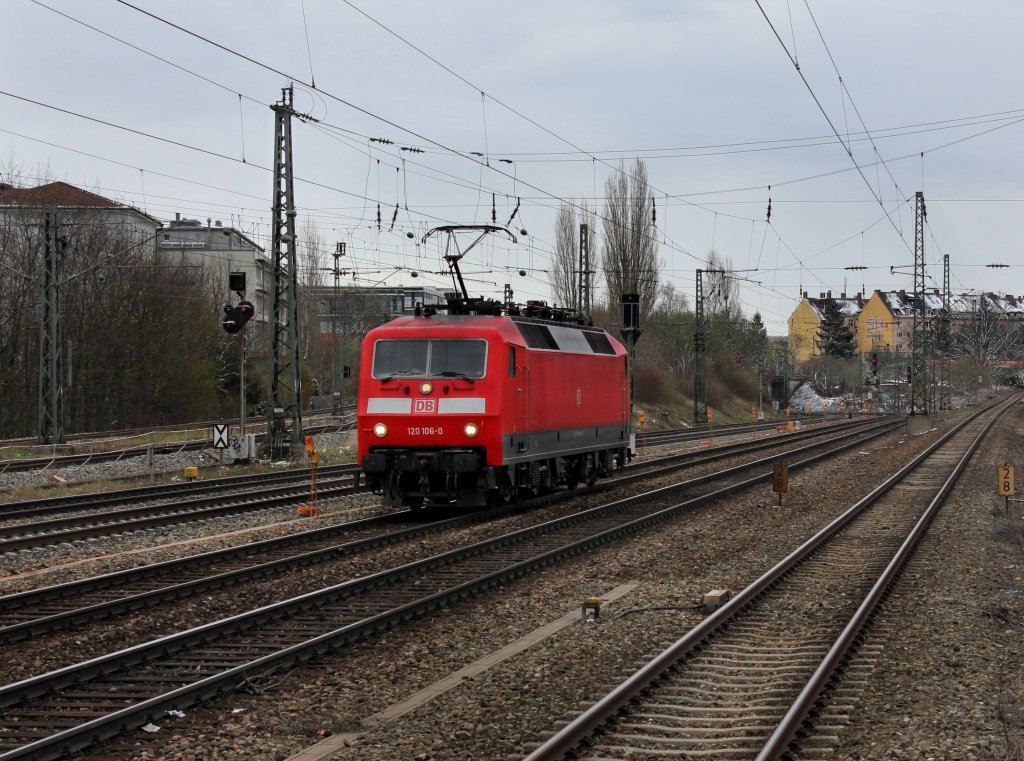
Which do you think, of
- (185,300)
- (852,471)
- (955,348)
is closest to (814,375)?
(955,348)

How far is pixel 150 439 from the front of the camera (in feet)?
122

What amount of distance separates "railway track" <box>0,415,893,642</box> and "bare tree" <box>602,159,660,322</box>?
4280 centimetres

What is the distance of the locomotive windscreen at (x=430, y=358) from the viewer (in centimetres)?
1788

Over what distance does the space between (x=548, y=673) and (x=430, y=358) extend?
9958 millimetres

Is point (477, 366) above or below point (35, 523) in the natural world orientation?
above

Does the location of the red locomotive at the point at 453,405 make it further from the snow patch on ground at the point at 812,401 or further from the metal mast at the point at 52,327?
the snow patch on ground at the point at 812,401

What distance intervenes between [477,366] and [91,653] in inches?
374

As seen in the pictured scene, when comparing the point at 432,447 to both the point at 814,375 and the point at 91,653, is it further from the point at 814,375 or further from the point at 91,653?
the point at 814,375

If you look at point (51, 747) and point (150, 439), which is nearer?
point (51, 747)

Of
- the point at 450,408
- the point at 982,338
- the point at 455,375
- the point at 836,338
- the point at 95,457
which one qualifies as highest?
the point at 836,338

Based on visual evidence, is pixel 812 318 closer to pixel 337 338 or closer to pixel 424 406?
pixel 337 338

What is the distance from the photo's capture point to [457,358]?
1795 centimetres

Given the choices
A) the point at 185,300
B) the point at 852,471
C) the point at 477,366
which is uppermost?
the point at 185,300

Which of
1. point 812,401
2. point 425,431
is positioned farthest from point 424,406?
point 812,401
